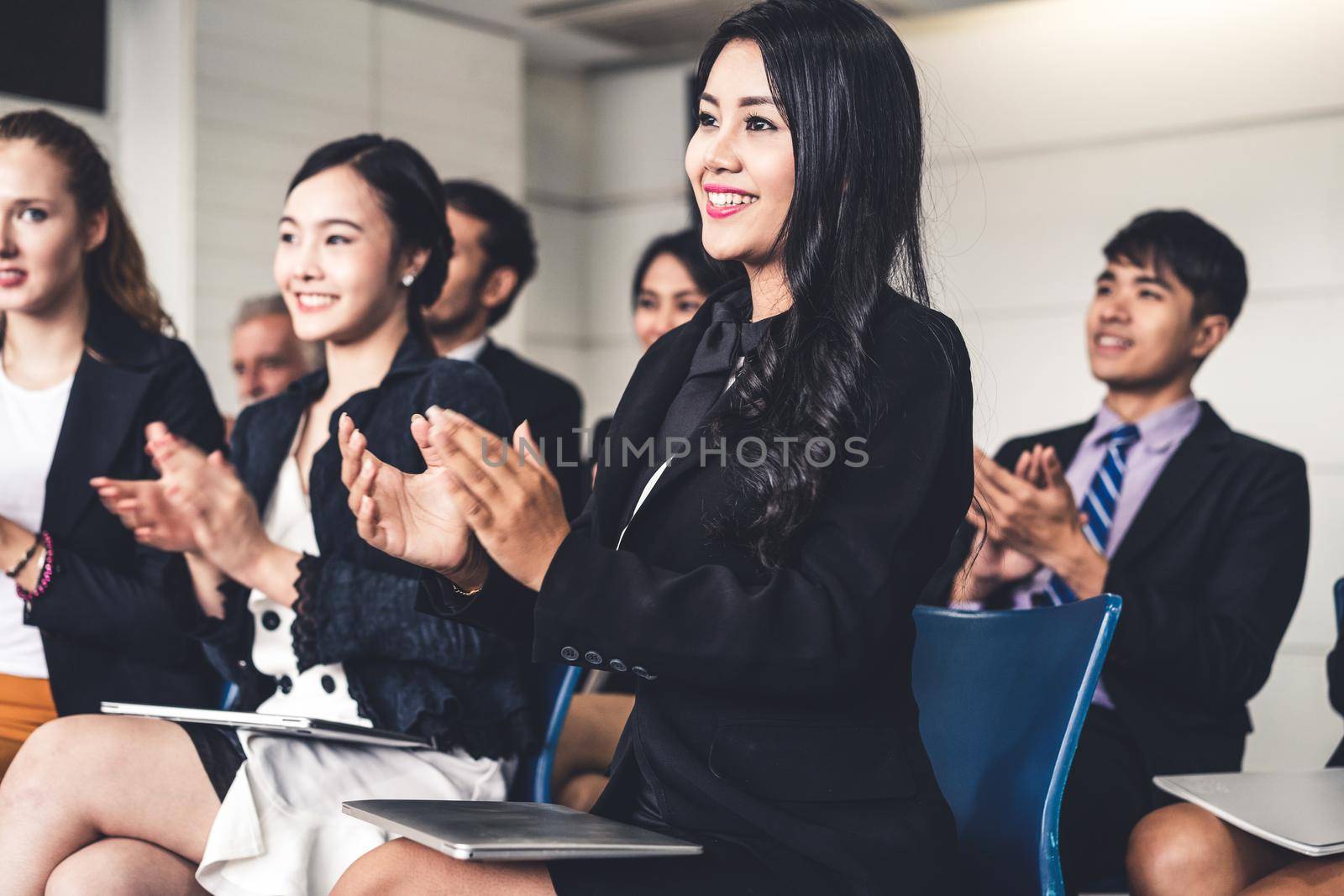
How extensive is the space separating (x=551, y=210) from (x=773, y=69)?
5.43 metres

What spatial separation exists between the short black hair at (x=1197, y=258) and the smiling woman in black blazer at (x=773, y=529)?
5.91 feet

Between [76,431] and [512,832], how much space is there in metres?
1.48

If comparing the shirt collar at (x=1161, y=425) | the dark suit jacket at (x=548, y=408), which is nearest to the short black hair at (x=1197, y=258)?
the shirt collar at (x=1161, y=425)

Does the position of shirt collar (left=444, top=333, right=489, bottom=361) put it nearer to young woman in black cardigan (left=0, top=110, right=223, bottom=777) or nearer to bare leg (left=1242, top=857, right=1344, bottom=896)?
young woman in black cardigan (left=0, top=110, right=223, bottom=777)

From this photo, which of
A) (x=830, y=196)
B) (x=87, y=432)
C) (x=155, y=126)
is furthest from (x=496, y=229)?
(x=830, y=196)

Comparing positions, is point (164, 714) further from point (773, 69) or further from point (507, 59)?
point (507, 59)

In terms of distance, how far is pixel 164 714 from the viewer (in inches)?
69.5

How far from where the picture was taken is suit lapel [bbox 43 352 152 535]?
92.0 inches

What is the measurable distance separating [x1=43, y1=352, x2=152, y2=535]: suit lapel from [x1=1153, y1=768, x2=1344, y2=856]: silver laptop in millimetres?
1698

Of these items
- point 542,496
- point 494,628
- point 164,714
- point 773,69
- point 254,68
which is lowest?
point 164,714

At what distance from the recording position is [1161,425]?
2994mm

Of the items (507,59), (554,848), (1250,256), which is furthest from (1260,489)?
(507,59)

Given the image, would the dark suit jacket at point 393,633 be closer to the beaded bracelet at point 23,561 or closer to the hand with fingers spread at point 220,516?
the hand with fingers spread at point 220,516

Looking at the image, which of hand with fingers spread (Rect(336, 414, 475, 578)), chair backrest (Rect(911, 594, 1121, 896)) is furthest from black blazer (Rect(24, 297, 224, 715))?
chair backrest (Rect(911, 594, 1121, 896))
